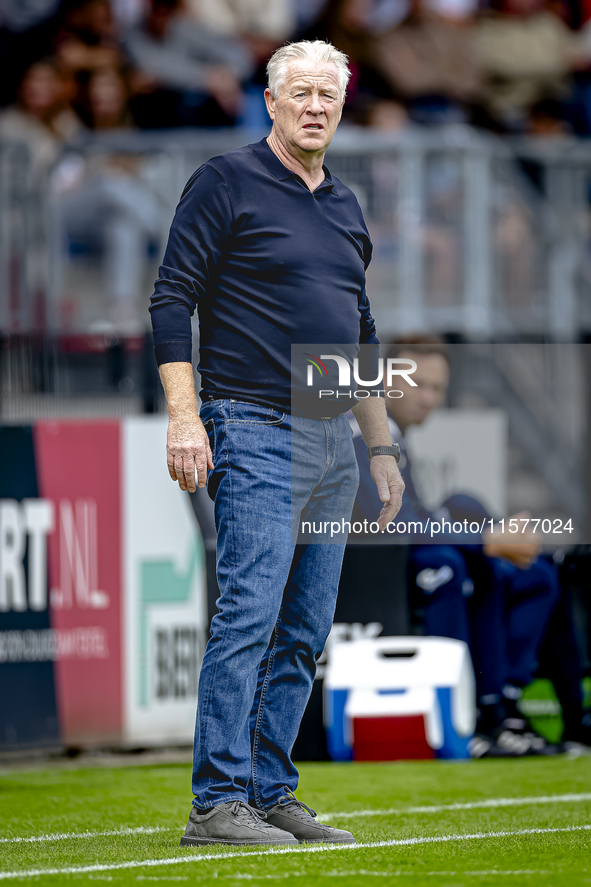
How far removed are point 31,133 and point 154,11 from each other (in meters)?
1.80

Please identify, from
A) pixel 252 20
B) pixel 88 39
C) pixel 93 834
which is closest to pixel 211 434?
pixel 93 834

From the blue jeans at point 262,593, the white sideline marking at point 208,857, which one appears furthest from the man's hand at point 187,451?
the white sideline marking at point 208,857

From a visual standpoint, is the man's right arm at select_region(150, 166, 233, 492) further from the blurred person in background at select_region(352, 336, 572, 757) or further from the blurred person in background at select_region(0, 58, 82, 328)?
the blurred person in background at select_region(0, 58, 82, 328)

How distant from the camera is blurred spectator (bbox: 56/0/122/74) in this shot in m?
9.72

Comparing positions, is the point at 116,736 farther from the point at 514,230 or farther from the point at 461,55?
the point at 461,55

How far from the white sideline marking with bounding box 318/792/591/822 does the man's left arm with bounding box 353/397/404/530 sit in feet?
3.69

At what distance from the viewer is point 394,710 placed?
627 centimetres

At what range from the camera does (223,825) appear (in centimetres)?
366

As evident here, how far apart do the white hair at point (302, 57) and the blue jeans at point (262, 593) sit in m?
0.90

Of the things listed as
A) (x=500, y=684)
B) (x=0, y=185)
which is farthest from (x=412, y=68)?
(x=500, y=684)

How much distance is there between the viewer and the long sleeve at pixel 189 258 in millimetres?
3732

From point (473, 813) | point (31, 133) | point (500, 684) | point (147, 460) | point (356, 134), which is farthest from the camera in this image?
point (31, 133)

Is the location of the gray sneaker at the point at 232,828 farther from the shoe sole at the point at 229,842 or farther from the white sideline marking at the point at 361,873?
the white sideline marking at the point at 361,873

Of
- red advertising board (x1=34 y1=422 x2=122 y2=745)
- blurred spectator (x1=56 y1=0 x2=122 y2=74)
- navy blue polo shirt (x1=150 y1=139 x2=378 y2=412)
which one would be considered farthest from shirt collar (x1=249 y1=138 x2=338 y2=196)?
blurred spectator (x1=56 y1=0 x2=122 y2=74)
